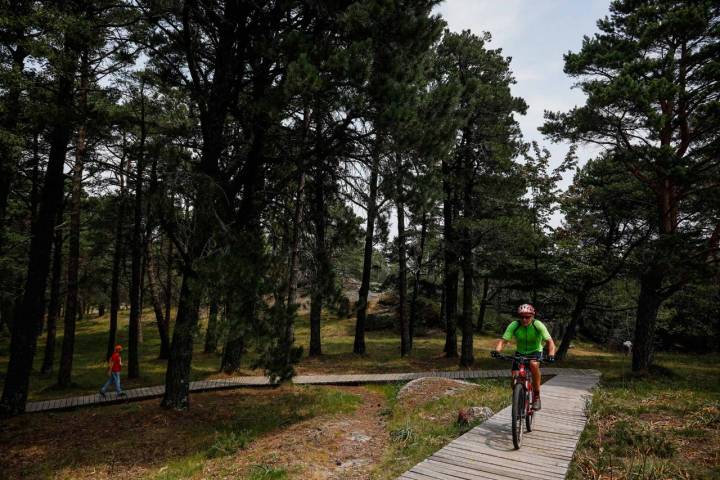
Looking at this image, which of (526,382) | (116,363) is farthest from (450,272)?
(116,363)

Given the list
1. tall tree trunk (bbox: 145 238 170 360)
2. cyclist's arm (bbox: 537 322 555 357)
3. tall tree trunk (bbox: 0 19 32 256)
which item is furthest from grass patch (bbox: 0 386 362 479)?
tall tree trunk (bbox: 145 238 170 360)

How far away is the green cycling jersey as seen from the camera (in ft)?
23.9

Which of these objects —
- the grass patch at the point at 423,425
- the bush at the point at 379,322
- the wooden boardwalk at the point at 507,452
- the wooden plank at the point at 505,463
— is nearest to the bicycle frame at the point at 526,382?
the wooden boardwalk at the point at 507,452

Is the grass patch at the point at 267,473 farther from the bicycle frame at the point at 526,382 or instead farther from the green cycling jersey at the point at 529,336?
the green cycling jersey at the point at 529,336

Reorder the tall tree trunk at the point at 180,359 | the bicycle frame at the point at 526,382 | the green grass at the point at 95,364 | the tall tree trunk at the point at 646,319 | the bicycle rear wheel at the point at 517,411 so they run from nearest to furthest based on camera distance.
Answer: the bicycle rear wheel at the point at 517,411
the bicycle frame at the point at 526,382
the tall tree trunk at the point at 180,359
the tall tree trunk at the point at 646,319
the green grass at the point at 95,364

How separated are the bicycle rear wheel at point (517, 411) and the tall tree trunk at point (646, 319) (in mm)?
11145

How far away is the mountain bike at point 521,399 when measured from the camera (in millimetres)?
6457

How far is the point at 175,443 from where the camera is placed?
9258mm

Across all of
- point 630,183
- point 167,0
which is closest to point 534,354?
point 167,0

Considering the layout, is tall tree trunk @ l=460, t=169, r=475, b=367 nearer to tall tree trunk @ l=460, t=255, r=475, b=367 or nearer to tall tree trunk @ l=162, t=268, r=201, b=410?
tall tree trunk @ l=460, t=255, r=475, b=367

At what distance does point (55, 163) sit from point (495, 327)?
35.5m

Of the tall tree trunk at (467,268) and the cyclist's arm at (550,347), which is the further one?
the tall tree trunk at (467,268)

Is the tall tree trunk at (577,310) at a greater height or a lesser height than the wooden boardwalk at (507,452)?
greater

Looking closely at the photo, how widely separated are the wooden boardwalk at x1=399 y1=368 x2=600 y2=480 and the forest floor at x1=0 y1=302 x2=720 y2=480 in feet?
1.12
